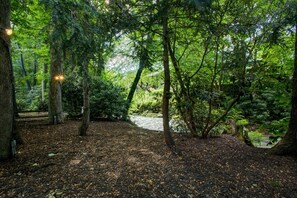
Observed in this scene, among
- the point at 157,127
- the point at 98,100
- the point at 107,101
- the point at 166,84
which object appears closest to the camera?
the point at 166,84

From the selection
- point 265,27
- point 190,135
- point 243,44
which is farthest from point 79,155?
point 265,27

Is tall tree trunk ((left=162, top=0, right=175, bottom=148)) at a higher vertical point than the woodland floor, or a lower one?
higher

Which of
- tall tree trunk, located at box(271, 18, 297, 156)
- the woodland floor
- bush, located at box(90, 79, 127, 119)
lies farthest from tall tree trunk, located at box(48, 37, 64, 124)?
tall tree trunk, located at box(271, 18, 297, 156)

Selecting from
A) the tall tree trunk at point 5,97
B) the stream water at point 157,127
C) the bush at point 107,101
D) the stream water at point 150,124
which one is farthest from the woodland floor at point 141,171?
the stream water at point 150,124

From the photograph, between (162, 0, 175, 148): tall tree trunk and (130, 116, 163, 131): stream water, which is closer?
(162, 0, 175, 148): tall tree trunk

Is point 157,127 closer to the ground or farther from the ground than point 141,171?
closer to the ground

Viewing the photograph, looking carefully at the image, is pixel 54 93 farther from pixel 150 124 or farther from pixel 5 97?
pixel 150 124

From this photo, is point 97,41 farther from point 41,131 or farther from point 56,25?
point 41,131

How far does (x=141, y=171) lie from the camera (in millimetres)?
2562

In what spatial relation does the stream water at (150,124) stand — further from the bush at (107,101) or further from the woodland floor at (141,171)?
the woodland floor at (141,171)

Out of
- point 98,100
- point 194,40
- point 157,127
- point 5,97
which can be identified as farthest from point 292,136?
point 98,100

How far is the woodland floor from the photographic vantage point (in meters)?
2.14

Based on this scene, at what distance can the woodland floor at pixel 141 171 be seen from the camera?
2.14 m

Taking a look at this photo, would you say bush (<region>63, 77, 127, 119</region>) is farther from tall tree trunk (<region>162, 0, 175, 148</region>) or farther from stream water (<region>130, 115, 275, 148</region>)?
tall tree trunk (<region>162, 0, 175, 148</region>)
